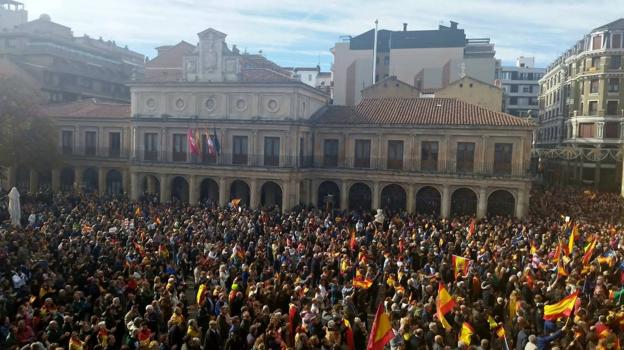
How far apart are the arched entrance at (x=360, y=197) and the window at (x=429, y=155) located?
4.03 metres

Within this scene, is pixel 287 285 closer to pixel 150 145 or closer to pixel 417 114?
pixel 417 114

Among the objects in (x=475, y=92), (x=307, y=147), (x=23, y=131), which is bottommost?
(x=307, y=147)

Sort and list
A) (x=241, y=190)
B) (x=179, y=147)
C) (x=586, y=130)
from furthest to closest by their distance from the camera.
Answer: (x=586, y=130) → (x=241, y=190) → (x=179, y=147)

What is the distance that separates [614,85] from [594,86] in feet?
6.29

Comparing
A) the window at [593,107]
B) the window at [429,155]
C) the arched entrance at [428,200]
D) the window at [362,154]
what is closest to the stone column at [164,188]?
the window at [362,154]

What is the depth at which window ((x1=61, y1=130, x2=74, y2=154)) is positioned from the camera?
44.3 metres

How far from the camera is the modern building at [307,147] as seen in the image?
35.0 metres

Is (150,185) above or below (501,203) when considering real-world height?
below

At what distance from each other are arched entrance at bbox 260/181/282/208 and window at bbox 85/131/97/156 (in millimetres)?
14515

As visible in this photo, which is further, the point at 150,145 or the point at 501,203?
the point at 150,145

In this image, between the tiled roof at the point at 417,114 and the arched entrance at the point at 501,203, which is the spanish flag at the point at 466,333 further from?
the tiled roof at the point at 417,114

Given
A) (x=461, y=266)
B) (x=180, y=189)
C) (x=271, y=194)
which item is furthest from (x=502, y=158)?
(x=180, y=189)

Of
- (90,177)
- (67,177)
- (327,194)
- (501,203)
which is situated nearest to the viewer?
(501,203)

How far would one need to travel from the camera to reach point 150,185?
135 ft
